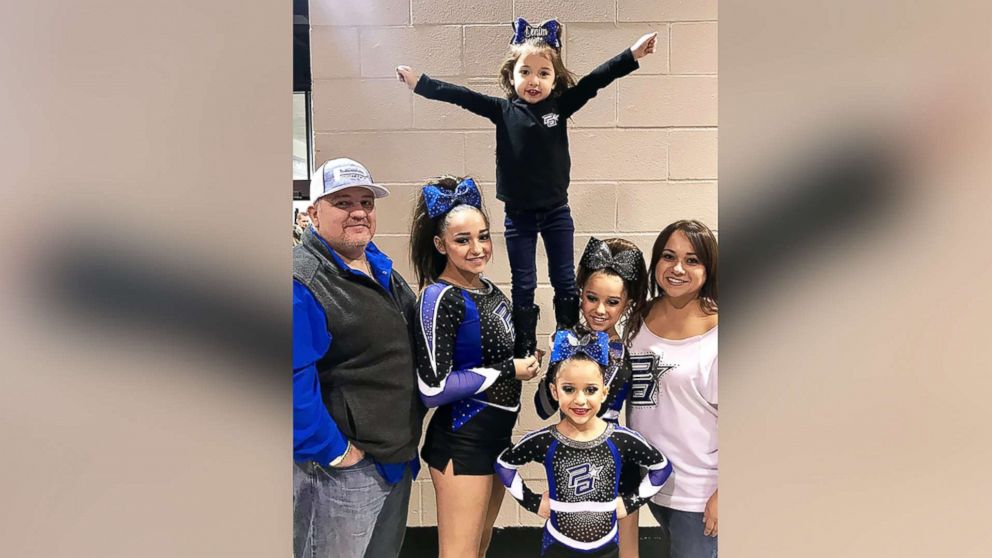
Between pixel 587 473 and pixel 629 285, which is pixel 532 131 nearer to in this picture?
pixel 629 285

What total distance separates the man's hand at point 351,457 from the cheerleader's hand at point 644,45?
129cm

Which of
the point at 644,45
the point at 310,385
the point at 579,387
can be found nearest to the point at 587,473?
the point at 579,387

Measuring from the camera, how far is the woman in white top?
1.67 meters

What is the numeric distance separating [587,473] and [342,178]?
1.04 m

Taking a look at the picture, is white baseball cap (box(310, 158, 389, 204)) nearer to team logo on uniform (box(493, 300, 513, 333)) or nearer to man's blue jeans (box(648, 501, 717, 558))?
team logo on uniform (box(493, 300, 513, 333))

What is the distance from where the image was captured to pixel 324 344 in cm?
161

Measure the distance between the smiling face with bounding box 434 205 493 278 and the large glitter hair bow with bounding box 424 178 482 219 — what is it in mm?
17

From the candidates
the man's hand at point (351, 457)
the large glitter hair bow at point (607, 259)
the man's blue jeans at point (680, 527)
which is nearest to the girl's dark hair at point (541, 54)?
the large glitter hair bow at point (607, 259)

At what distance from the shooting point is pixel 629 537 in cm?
169

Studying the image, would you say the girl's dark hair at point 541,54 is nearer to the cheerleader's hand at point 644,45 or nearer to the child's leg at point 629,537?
the cheerleader's hand at point 644,45

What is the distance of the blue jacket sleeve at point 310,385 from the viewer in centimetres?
162
